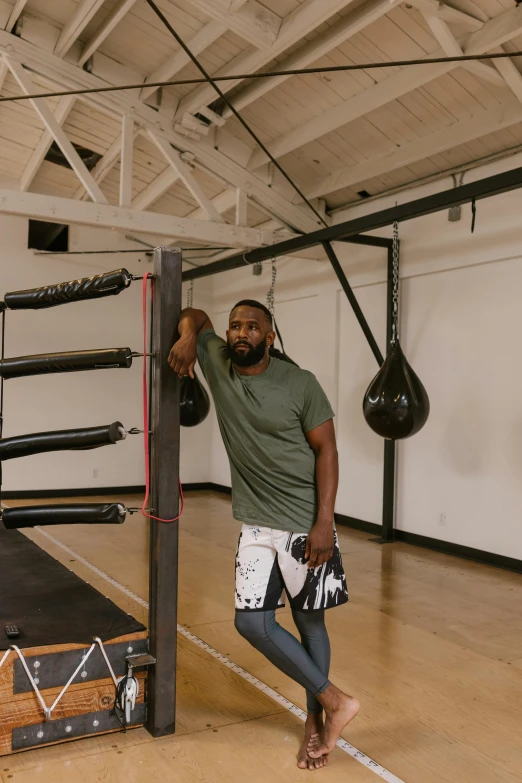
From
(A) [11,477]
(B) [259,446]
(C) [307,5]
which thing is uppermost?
(C) [307,5]

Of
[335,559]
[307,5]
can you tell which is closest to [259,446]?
[335,559]

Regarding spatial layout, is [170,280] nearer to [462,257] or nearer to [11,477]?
[462,257]

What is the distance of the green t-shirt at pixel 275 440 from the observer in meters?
2.35

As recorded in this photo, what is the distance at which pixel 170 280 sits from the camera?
263 centimetres

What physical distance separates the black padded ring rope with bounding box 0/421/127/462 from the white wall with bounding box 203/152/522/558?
12.1 feet

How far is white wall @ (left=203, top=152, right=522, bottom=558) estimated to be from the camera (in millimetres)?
5348

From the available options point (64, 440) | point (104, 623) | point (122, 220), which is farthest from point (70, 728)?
point (122, 220)

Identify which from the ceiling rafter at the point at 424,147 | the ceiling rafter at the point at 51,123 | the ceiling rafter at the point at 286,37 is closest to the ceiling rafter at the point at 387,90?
the ceiling rafter at the point at 424,147

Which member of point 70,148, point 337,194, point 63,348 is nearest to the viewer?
point 70,148

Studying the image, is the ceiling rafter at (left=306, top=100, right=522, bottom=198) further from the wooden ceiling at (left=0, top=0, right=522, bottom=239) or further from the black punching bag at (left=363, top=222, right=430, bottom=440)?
the black punching bag at (left=363, top=222, right=430, bottom=440)

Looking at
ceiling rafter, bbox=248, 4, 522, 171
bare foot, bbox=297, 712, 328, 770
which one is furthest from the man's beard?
ceiling rafter, bbox=248, 4, 522, 171

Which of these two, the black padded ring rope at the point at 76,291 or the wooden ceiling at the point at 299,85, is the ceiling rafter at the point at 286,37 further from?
the black padded ring rope at the point at 76,291

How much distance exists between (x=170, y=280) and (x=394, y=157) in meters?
3.90

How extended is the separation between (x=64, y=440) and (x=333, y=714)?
134 cm
